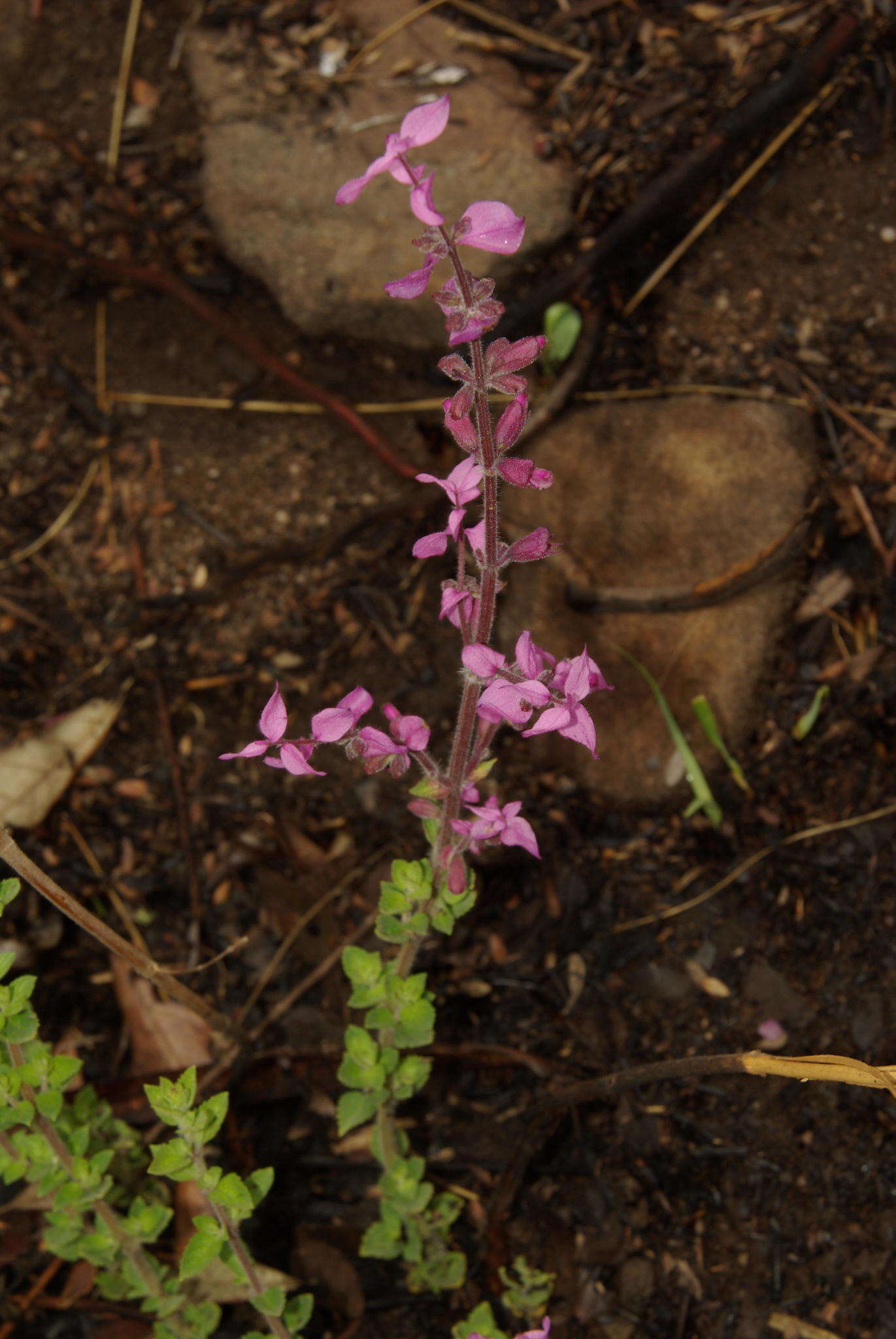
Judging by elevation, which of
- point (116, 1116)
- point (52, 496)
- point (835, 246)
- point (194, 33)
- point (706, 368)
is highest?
point (194, 33)

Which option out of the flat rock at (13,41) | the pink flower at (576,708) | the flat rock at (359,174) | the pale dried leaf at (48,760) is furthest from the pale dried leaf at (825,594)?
the flat rock at (13,41)

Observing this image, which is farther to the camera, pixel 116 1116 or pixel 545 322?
pixel 545 322

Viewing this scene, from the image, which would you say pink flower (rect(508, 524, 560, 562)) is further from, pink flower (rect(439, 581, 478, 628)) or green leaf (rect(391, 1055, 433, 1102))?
green leaf (rect(391, 1055, 433, 1102))

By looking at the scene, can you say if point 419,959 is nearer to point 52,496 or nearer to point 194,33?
point 52,496

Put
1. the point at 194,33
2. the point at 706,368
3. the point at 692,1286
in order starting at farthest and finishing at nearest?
the point at 194,33 < the point at 706,368 < the point at 692,1286

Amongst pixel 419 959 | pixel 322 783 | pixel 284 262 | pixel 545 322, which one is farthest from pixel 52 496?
pixel 419 959

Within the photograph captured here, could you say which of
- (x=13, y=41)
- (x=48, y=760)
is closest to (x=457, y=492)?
(x=48, y=760)

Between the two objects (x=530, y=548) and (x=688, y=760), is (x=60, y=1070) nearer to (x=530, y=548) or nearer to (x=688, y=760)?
(x=530, y=548)
